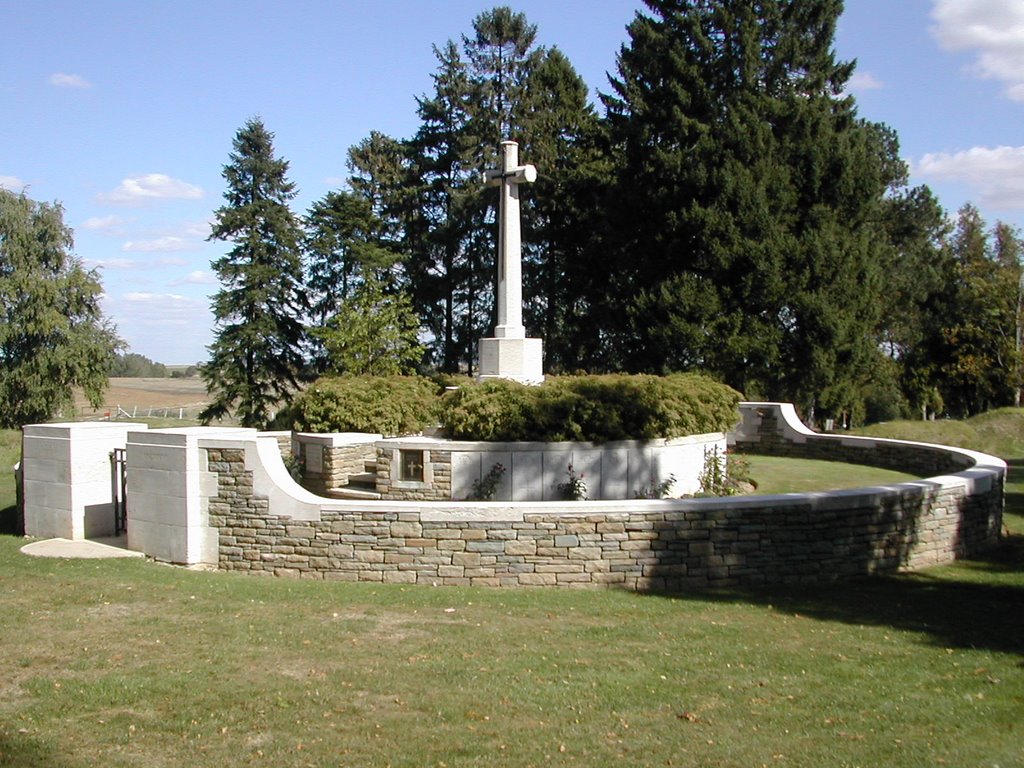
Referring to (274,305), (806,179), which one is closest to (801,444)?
(806,179)

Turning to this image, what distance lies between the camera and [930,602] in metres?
8.33

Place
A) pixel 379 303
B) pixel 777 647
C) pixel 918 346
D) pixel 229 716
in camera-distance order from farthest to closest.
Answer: pixel 918 346 → pixel 379 303 → pixel 777 647 → pixel 229 716

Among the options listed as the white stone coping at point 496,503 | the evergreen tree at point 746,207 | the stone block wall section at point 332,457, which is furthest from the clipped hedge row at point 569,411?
the evergreen tree at point 746,207

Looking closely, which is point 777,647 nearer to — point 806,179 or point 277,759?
point 277,759

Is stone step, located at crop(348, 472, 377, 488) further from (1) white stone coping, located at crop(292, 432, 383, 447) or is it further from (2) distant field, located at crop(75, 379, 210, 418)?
(2) distant field, located at crop(75, 379, 210, 418)

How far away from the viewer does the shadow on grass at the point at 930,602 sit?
24.1ft

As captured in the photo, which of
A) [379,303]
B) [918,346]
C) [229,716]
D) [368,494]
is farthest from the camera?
[918,346]

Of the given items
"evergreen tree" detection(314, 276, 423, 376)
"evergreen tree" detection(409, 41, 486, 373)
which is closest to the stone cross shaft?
"evergreen tree" detection(314, 276, 423, 376)

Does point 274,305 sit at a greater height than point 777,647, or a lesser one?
greater

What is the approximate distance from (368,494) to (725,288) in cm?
1680

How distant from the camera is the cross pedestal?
15.1 m

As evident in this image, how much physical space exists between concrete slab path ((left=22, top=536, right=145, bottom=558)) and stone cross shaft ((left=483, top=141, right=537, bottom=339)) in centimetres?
704

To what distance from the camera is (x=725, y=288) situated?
25.7 m

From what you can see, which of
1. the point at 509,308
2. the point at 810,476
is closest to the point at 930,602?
the point at 810,476
